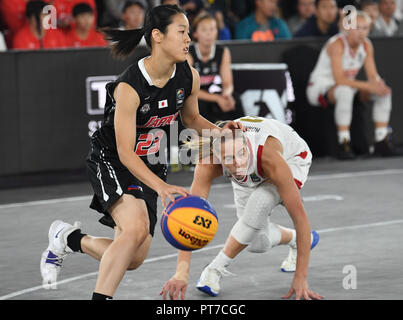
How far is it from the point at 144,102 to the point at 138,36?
531 mm

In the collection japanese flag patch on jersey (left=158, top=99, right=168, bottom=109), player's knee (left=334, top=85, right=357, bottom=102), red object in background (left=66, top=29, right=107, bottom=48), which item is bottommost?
player's knee (left=334, top=85, right=357, bottom=102)

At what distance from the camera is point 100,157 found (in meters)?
5.82

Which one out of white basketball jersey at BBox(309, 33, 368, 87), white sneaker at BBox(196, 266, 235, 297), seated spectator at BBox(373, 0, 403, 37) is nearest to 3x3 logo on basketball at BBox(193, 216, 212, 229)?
white sneaker at BBox(196, 266, 235, 297)

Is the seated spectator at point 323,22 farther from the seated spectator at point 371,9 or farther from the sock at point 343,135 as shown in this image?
the sock at point 343,135

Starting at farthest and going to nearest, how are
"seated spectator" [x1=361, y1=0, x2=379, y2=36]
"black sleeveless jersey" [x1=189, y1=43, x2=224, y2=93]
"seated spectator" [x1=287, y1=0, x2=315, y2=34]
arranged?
"seated spectator" [x1=287, y1=0, x2=315, y2=34] < "seated spectator" [x1=361, y1=0, x2=379, y2=36] < "black sleeveless jersey" [x1=189, y1=43, x2=224, y2=93]

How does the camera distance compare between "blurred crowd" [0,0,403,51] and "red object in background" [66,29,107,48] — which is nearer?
"blurred crowd" [0,0,403,51]

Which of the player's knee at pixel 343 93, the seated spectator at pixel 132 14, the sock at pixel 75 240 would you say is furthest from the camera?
the player's knee at pixel 343 93

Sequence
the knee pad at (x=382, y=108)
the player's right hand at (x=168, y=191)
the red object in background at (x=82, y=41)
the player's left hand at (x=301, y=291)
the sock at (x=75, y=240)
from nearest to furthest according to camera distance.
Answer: the player's right hand at (x=168, y=191), the player's left hand at (x=301, y=291), the sock at (x=75, y=240), the red object in background at (x=82, y=41), the knee pad at (x=382, y=108)

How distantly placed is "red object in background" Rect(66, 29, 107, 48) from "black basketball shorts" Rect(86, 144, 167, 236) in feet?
19.3

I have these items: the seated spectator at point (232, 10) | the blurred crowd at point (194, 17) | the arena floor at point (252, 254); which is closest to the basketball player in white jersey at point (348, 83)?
the blurred crowd at point (194, 17)

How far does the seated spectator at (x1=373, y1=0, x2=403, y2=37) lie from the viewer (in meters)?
13.9

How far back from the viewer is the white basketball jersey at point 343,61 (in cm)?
1220

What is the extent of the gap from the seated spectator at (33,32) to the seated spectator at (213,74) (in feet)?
5.83

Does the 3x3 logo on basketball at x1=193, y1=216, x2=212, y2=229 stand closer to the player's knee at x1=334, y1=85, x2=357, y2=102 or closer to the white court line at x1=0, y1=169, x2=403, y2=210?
the white court line at x1=0, y1=169, x2=403, y2=210
